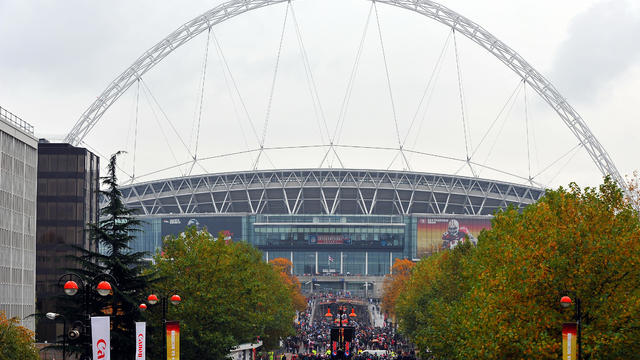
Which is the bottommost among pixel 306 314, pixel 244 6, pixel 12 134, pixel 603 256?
pixel 306 314

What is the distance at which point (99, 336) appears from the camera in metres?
41.2

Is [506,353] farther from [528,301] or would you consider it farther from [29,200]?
[29,200]

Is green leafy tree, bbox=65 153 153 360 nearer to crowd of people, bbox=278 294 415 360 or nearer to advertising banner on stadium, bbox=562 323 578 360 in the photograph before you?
advertising banner on stadium, bbox=562 323 578 360

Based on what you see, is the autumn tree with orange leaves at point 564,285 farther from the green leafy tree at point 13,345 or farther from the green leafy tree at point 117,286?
the green leafy tree at point 13,345

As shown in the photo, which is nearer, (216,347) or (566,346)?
(566,346)

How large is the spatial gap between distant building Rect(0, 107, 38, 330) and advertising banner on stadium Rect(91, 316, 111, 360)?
43.5m

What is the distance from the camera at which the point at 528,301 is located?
163 feet

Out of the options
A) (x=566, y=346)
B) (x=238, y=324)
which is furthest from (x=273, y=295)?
(x=566, y=346)

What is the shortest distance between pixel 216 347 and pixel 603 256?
29710 mm

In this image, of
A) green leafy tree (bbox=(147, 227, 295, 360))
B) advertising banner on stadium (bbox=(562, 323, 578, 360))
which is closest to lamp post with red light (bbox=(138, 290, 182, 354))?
green leafy tree (bbox=(147, 227, 295, 360))

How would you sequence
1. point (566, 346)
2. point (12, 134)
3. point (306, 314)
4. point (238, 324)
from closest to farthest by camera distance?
point (566, 346) < point (238, 324) < point (12, 134) < point (306, 314)

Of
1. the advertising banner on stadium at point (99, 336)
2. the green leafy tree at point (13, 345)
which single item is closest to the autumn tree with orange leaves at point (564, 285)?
the advertising banner on stadium at point (99, 336)

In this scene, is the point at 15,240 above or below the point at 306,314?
above

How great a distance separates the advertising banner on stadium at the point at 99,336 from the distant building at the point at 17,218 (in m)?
43.5
